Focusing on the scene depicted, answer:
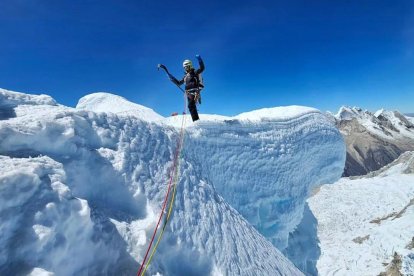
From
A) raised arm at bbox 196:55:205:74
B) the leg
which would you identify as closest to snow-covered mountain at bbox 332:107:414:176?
the leg

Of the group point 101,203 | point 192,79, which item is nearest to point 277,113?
point 192,79

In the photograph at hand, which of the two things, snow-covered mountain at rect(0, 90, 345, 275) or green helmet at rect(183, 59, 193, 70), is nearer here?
snow-covered mountain at rect(0, 90, 345, 275)

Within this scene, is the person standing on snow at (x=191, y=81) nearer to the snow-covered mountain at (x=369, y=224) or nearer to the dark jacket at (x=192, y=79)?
the dark jacket at (x=192, y=79)

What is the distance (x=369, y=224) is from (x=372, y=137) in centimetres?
9906

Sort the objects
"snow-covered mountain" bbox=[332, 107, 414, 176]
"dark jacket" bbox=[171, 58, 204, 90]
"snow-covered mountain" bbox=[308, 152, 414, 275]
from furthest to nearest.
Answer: "snow-covered mountain" bbox=[332, 107, 414, 176] < "snow-covered mountain" bbox=[308, 152, 414, 275] < "dark jacket" bbox=[171, 58, 204, 90]

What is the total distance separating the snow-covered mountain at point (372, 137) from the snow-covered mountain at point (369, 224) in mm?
70630

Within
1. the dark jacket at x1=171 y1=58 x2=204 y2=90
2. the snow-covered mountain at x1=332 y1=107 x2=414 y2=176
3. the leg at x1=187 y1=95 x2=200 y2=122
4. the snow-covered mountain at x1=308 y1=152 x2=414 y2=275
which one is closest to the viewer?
the dark jacket at x1=171 y1=58 x2=204 y2=90

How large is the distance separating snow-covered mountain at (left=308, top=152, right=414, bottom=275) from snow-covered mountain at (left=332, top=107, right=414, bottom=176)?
70630 millimetres

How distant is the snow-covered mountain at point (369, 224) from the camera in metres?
19.5

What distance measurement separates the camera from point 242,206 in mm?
13438

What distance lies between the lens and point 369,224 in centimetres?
2630

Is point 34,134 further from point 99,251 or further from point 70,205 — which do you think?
point 99,251

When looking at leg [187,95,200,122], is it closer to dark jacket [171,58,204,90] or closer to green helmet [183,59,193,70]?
dark jacket [171,58,204,90]

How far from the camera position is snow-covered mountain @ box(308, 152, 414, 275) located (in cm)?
1947
